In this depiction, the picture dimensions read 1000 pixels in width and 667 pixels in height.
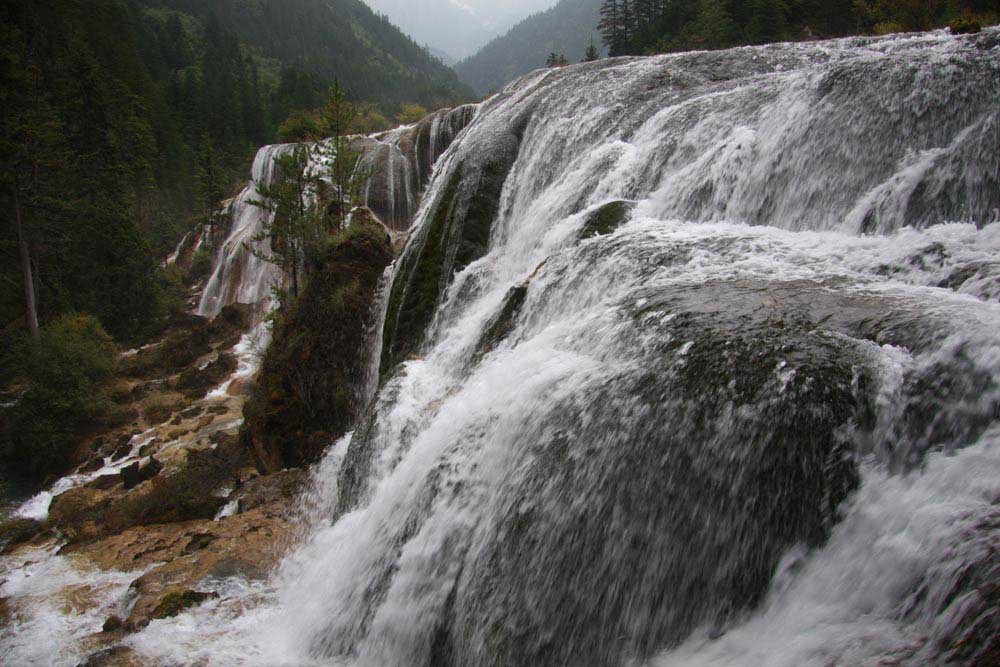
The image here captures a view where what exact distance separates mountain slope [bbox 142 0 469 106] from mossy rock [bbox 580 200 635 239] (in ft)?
283

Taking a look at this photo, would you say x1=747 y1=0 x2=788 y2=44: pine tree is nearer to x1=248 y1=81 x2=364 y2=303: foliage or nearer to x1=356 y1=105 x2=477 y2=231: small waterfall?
x1=356 y1=105 x2=477 y2=231: small waterfall

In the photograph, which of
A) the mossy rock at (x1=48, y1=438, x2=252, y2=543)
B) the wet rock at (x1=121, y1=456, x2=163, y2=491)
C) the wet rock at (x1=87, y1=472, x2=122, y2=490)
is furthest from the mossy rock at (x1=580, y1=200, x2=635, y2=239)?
the wet rock at (x1=87, y1=472, x2=122, y2=490)

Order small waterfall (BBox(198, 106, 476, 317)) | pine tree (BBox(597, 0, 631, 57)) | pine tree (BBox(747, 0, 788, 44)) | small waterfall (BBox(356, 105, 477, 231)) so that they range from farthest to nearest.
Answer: pine tree (BBox(597, 0, 631, 57)) → pine tree (BBox(747, 0, 788, 44)) → small waterfall (BBox(198, 106, 476, 317)) → small waterfall (BBox(356, 105, 477, 231))

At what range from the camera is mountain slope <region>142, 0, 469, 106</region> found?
315 feet

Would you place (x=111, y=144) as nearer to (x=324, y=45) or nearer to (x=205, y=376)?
(x=205, y=376)

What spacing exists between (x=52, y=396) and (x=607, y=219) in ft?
61.5

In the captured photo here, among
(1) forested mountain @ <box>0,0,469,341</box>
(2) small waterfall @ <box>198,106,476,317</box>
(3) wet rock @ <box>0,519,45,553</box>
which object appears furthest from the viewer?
(2) small waterfall @ <box>198,106,476,317</box>

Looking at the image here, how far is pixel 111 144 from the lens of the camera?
1224 inches

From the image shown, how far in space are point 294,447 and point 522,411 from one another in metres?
8.28

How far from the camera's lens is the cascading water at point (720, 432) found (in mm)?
2533

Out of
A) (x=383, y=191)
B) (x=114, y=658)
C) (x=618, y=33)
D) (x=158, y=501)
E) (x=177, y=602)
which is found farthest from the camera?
(x=618, y=33)

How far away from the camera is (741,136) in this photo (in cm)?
685

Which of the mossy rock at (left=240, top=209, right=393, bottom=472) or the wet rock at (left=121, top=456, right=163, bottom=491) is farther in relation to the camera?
the wet rock at (left=121, top=456, right=163, bottom=491)

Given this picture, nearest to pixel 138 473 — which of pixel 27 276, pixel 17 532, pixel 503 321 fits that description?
pixel 17 532
